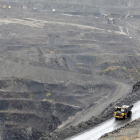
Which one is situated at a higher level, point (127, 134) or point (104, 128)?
point (127, 134)

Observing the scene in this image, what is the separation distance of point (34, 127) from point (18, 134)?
1745mm

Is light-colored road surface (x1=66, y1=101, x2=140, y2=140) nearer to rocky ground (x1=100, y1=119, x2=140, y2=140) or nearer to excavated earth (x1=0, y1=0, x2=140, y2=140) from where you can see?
excavated earth (x1=0, y1=0, x2=140, y2=140)

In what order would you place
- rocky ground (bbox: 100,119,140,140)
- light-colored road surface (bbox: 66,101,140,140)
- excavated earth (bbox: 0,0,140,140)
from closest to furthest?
rocky ground (bbox: 100,119,140,140)
light-colored road surface (bbox: 66,101,140,140)
excavated earth (bbox: 0,0,140,140)

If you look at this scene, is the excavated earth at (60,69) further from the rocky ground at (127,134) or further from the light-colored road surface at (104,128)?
the rocky ground at (127,134)

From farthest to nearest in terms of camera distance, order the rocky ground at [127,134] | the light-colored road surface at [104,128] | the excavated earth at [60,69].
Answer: the excavated earth at [60,69] → the light-colored road surface at [104,128] → the rocky ground at [127,134]

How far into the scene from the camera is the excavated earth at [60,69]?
25.7 m

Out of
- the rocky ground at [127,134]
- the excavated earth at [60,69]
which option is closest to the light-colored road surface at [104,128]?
the excavated earth at [60,69]

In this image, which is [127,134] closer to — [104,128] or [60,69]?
[104,128]

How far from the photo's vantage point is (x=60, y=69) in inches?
1337

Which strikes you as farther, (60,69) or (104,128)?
(60,69)

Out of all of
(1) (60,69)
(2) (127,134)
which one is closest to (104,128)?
(2) (127,134)

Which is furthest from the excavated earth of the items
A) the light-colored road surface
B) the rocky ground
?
the rocky ground

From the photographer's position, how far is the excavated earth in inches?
1011

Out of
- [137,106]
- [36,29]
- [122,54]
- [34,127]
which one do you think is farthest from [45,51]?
[137,106]
